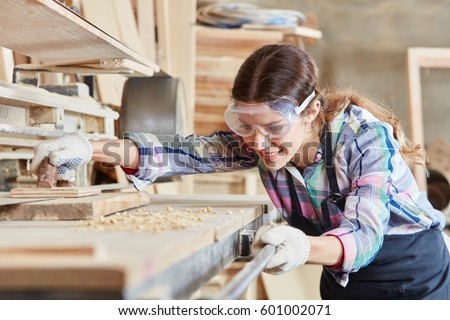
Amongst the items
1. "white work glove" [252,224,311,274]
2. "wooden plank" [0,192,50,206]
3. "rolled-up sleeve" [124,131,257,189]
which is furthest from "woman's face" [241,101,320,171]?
"wooden plank" [0,192,50,206]

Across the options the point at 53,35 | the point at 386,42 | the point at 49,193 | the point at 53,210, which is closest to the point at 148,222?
the point at 53,210

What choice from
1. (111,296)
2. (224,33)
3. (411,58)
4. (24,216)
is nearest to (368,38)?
(411,58)

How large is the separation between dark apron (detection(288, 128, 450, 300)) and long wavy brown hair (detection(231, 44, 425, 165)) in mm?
148

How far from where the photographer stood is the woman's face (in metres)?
2.16

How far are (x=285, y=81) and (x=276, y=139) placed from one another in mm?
197

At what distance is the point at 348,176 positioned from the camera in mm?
2211

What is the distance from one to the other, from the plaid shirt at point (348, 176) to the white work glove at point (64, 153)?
24cm

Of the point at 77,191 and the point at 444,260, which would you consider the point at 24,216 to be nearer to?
the point at 77,191

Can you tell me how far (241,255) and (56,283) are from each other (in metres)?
0.89

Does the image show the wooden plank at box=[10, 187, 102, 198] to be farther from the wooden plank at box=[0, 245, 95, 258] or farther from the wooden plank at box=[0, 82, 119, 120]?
the wooden plank at box=[0, 245, 95, 258]

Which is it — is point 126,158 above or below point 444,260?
above

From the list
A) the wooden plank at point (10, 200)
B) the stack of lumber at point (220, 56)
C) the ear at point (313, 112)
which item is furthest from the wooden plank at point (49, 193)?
the stack of lumber at point (220, 56)

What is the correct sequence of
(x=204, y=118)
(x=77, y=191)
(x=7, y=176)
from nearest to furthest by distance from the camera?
1. (x=77, y=191)
2. (x=7, y=176)
3. (x=204, y=118)

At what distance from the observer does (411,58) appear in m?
6.10
